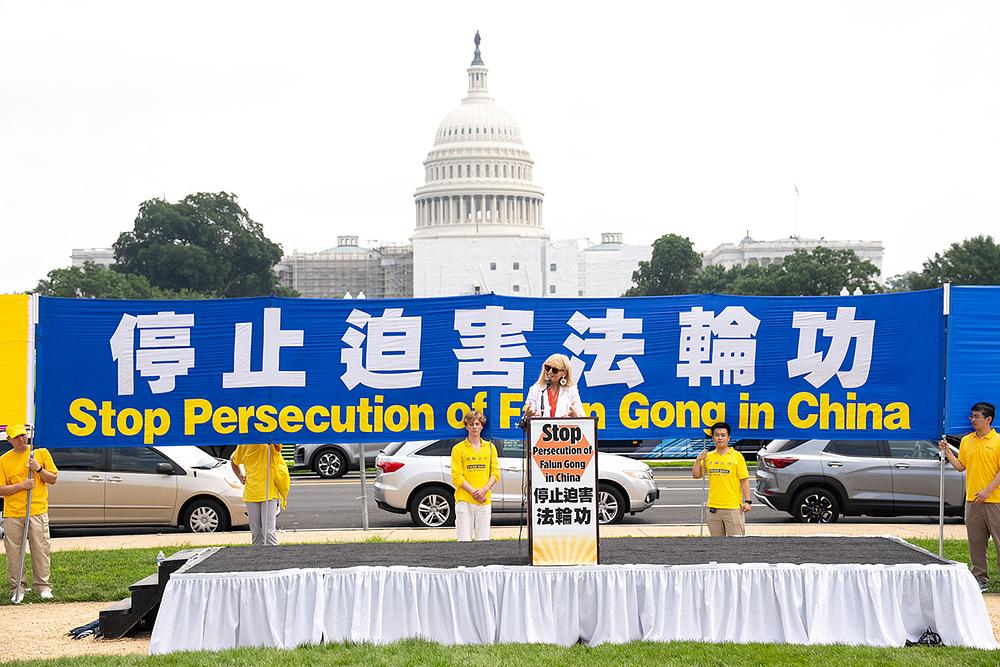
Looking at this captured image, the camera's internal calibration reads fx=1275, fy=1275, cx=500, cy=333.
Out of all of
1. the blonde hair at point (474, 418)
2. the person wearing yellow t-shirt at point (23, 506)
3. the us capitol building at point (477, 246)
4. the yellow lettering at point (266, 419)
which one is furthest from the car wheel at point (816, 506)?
the us capitol building at point (477, 246)

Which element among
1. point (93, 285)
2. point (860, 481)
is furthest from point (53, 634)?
point (93, 285)

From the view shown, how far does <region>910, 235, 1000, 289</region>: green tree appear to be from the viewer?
76562mm

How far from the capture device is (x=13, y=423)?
11.7 m

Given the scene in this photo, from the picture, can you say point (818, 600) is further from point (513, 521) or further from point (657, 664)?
point (513, 521)

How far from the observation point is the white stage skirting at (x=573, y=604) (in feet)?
29.7

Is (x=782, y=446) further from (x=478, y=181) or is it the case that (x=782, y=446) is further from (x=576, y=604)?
(x=478, y=181)

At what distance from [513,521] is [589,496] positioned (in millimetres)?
8713

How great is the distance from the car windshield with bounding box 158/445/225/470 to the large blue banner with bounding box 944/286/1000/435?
982cm

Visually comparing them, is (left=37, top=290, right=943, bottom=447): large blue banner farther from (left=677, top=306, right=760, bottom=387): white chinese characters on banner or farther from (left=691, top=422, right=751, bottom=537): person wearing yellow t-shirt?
(left=691, top=422, right=751, bottom=537): person wearing yellow t-shirt

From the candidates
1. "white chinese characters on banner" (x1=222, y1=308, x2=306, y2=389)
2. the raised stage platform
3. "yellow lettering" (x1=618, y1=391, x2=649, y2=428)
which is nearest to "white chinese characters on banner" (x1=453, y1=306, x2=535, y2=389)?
"yellow lettering" (x1=618, y1=391, x2=649, y2=428)

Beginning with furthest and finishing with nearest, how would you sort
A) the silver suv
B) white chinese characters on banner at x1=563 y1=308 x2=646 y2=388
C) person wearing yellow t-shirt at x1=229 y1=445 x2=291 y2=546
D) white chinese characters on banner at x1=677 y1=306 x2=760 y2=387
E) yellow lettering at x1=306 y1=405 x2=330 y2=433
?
1. the silver suv
2. white chinese characters on banner at x1=563 y1=308 x2=646 y2=388
3. white chinese characters on banner at x1=677 y1=306 x2=760 y2=387
4. yellow lettering at x1=306 y1=405 x2=330 y2=433
5. person wearing yellow t-shirt at x1=229 y1=445 x2=291 y2=546

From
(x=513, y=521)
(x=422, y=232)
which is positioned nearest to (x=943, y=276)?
(x=513, y=521)

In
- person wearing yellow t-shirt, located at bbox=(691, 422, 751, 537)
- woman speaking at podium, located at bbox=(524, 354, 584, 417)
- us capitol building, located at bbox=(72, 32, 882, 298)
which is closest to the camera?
woman speaking at podium, located at bbox=(524, 354, 584, 417)

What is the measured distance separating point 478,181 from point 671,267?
44742 mm
